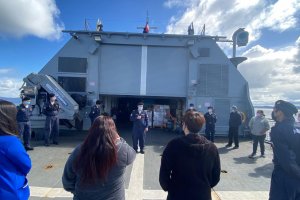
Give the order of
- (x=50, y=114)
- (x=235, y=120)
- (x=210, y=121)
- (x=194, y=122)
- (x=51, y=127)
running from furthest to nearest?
(x=210, y=121)
(x=235, y=120)
(x=51, y=127)
(x=50, y=114)
(x=194, y=122)

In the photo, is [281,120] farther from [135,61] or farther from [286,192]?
[135,61]

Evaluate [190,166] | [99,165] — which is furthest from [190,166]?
[99,165]

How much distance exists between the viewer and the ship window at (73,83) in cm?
1241

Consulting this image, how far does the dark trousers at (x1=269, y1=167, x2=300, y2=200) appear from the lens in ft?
8.68

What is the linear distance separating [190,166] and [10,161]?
5.39 feet

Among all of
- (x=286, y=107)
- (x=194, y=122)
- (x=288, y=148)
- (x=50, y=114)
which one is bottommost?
(x=50, y=114)

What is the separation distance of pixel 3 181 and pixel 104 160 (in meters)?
0.86

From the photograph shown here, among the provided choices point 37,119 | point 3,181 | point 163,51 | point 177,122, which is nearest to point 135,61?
point 163,51

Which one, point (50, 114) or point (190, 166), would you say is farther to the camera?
point (50, 114)

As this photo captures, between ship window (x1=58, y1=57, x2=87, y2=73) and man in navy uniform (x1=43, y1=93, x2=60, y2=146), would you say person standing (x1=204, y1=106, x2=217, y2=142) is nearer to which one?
man in navy uniform (x1=43, y1=93, x2=60, y2=146)

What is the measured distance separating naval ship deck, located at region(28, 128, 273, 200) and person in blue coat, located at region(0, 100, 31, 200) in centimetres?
250

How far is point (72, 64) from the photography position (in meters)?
12.4

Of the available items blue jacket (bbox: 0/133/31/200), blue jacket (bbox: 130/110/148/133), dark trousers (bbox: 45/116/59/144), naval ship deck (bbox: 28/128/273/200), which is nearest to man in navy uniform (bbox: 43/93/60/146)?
dark trousers (bbox: 45/116/59/144)

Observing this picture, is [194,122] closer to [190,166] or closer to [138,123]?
[190,166]
